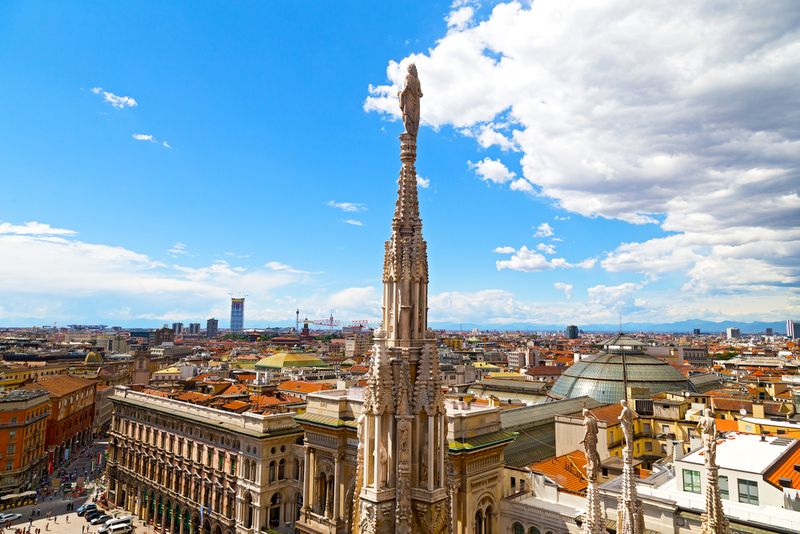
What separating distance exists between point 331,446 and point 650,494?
64.5 ft

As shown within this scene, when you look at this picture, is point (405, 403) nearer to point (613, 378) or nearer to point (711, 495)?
point (711, 495)

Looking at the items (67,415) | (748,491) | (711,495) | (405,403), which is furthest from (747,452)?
(67,415)

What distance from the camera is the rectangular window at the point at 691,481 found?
2617cm

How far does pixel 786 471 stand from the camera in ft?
84.6

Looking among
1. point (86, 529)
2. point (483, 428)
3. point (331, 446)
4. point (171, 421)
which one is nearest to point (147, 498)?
point (86, 529)

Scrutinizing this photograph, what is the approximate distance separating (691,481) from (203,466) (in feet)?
163

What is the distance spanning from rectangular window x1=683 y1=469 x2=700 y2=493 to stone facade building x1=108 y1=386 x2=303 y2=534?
35.4 metres

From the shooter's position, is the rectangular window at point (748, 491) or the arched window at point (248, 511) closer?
the rectangular window at point (748, 491)

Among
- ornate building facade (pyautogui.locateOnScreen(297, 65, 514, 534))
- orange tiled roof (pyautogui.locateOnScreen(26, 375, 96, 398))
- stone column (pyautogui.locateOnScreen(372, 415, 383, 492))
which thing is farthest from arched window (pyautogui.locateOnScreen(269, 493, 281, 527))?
orange tiled roof (pyautogui.locateOnScreen(26, 375, 96, 398))

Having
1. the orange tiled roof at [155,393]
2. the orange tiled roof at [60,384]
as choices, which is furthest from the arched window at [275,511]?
the orange tiled roof at [60,384]

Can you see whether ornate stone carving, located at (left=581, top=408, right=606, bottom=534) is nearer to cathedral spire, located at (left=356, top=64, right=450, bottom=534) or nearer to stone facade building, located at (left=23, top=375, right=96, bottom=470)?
cathedral spire, located at (left=356, top=64, right=450, bottom=534)

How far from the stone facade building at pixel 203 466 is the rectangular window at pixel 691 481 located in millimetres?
35390

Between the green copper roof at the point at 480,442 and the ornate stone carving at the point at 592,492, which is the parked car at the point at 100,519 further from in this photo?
the ornate stone carving at the point at 592,492

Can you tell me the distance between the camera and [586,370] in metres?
67.1
